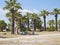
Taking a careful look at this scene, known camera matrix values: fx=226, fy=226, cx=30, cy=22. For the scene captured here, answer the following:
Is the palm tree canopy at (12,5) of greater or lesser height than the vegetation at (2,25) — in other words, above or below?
above

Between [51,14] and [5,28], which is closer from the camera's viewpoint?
[51,14]

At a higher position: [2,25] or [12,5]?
[12,5]

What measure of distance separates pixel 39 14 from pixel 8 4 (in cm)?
3650

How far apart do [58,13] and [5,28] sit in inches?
1307

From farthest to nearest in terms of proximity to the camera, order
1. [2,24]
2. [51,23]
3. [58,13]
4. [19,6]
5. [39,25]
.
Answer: [51,23], [39,25], [2,24], [58,13], [19,6]

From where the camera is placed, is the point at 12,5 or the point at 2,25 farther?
the point at 2,25

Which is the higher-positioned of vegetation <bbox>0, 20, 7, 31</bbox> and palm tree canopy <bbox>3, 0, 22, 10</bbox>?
palm tree canopy <bbox>3, 0, 22, 10</bbox>

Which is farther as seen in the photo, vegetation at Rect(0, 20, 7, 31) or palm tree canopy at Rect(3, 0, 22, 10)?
vegetation at Rect(0, 20, 7, 31)

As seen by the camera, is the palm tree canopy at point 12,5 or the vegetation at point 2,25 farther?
the vegetation at point 2,25

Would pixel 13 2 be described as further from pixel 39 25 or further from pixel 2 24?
pixel 39 25

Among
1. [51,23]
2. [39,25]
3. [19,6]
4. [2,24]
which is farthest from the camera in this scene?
[51,23]

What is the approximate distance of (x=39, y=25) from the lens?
124562 mm

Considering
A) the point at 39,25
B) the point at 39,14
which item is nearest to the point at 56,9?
the point at 39,14

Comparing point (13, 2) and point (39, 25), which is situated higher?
point (13, 2)
